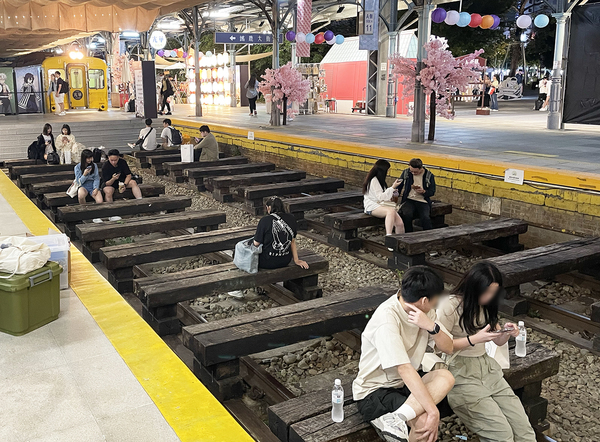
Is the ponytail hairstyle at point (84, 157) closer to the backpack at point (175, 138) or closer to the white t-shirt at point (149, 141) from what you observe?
the white t-shirt at point (149, 141)

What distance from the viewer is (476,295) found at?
3428 millimetres

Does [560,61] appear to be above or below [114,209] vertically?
above

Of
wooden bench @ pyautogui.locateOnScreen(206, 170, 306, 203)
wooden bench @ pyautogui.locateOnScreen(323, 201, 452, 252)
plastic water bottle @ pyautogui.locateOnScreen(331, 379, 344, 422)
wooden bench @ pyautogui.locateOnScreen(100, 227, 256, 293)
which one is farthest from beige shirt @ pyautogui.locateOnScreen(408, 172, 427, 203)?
plastic water bottle @ pyautogui.locateOnScreen(331, 379, 344, 422)

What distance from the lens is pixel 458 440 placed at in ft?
12.9

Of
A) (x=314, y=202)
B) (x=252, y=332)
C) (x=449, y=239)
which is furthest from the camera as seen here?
A: (x=314, y=202)

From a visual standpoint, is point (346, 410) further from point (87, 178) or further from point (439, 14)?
point (439, 14)

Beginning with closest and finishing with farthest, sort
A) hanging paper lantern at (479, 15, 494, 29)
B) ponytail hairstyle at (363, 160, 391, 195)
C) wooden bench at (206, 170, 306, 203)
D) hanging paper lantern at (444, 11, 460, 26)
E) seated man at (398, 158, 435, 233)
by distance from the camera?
1. ponytail hairstyle at (363, 160, 391, 195)
2. seated man at (398, 158, 435, 233)
3. wooden bench at (206, 170, 306, 203)
4. hanging paper lantern at (444, 11, 460, 26)
5. hanging paper lantern at (479, 15, 494, 29)

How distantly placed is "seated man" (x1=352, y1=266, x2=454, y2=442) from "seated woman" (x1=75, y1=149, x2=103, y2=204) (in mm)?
7296

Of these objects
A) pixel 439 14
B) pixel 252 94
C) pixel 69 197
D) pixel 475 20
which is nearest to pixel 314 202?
pixel 69 197

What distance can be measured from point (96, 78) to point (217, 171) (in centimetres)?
1655

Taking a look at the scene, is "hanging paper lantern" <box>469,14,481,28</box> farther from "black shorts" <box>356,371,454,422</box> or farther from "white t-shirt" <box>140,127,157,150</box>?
"black shorts" <box>356,371,454,422</box>

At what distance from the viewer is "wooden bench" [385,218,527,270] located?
709 cm

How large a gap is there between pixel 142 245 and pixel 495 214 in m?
5.09

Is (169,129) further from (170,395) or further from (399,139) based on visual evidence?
(170,395)
